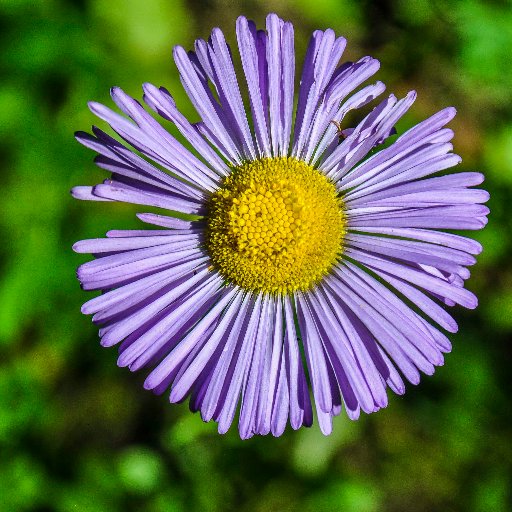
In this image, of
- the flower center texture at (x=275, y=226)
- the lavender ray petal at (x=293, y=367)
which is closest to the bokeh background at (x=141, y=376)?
the lavender ray petal at (x=293, y=367)

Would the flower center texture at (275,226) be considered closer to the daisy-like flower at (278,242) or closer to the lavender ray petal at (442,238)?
the daisy-like flower at (278,242)

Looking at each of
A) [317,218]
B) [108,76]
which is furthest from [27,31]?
[317,218]

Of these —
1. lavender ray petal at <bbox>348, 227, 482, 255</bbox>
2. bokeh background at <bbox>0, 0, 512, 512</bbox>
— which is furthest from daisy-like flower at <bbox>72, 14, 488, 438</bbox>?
bokeh background at <bbox>0, 0, 512, 512</bbox>

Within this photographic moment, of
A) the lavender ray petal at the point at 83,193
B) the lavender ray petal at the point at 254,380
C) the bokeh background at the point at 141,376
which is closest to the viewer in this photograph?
the lavender ray petal at the point at 83,193

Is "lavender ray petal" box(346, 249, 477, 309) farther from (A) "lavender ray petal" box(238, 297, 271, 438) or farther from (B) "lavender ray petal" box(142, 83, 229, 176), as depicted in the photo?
(B) "lavender ray petal" box(142, 83, 229, 176)

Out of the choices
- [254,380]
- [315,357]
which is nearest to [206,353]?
[254,380]

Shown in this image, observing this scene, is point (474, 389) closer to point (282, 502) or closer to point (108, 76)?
point (282, 502)
